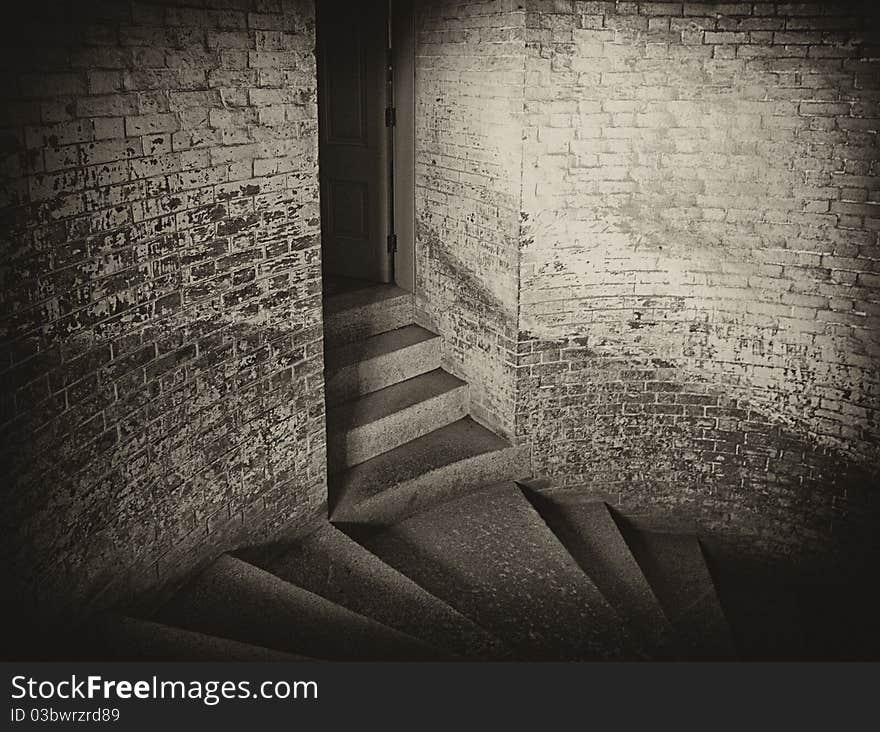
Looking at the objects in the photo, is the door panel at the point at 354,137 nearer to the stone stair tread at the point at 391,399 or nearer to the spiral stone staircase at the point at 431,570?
the spiral stone staircase at the point at 431,570

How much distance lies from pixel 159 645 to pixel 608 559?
7.93 ft

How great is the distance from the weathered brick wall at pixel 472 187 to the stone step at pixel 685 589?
A: 1110 mm

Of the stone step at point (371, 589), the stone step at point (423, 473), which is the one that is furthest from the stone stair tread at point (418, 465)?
the stone step at point (371, 589)

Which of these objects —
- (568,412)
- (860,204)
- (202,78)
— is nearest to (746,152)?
(860,204)

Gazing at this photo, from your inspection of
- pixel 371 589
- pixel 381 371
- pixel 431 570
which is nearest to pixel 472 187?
pixel 381 371

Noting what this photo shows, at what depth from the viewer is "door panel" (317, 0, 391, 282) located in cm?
534

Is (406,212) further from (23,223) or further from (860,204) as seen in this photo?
(23,223)

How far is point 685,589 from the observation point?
4664 mm

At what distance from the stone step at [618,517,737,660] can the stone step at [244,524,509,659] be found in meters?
0.97

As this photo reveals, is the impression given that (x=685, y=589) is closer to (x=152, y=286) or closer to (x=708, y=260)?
(x=708, y=260)

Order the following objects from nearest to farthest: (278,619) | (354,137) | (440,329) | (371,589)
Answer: (278,619) → (371,589) → (440,329) → (354,137)

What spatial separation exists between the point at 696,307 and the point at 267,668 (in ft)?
10.1

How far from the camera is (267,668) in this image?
2.76m

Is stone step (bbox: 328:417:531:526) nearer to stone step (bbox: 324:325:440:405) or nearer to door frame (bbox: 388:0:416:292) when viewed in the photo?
stone step (bbox: 324:325:440:405)
